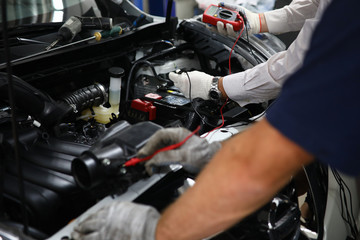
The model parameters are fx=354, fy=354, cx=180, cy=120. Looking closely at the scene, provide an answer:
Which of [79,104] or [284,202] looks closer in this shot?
[284,202]

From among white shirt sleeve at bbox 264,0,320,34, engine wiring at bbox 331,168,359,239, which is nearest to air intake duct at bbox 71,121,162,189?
engine wiring at bbox 331,168,359,239

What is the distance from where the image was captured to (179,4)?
4359 mm

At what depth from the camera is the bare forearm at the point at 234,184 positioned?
0.64 meters

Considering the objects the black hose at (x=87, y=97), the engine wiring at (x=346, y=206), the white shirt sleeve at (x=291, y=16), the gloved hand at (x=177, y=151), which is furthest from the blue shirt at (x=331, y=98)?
the white shirt sleeve at (x=291, y=16)

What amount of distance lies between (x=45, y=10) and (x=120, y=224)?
1.23 meters

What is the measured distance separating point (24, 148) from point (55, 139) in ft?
0.36

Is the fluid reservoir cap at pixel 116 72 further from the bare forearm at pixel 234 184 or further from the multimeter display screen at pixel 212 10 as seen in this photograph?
the bare forearm at pixel 234 184

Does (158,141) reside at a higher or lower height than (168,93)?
higher

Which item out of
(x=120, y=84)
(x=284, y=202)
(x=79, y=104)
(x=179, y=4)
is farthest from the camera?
(x=179, y=4)

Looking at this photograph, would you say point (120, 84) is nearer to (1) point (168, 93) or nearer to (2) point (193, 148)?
(1) point (168, 93)

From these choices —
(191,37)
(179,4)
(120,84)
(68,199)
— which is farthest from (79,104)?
(179,4)

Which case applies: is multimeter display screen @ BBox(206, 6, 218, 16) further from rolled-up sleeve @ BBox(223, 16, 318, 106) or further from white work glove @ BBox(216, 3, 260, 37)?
rolled-up sleeve @ BBox(223, 16, 318, 106)

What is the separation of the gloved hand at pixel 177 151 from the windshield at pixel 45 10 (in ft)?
3.17

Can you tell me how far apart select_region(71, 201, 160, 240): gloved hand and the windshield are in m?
1.04
